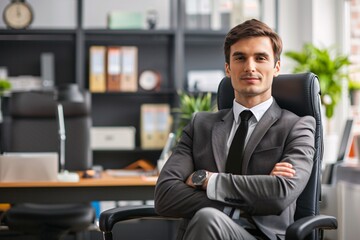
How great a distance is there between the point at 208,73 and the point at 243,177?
368 cm

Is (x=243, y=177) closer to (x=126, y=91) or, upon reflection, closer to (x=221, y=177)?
(x=221, y=177)

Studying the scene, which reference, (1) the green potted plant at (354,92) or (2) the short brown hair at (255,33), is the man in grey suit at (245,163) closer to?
(2) the short brown hair at (255,33)

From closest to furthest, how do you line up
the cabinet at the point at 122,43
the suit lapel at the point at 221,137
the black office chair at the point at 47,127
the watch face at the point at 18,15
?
the suit lapel at the point at 221,137, the black office chair at the point at 47,127, the watch face at the point at 18,15, the cabinet at the point at 122,43

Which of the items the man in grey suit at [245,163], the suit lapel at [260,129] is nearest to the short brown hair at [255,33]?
the man in grey suit at [245,163]

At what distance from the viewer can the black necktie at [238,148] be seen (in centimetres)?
252

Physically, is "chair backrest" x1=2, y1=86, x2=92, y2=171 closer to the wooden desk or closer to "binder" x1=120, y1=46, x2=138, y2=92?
the wooden desk

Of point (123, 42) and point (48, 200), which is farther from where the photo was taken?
point (123, 42)

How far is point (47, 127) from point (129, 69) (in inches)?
55.8

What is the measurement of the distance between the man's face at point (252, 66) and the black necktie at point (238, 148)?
10 centimetres

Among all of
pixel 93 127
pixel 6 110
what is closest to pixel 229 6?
pixel 93 127

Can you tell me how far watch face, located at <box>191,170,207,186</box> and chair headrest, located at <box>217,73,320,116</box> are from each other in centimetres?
46

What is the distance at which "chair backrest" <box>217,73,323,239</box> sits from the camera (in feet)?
8.21

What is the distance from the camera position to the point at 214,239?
→ 2.19 meters

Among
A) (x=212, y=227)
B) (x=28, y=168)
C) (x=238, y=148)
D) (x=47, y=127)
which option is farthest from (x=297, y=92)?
(x=47, y=127)
